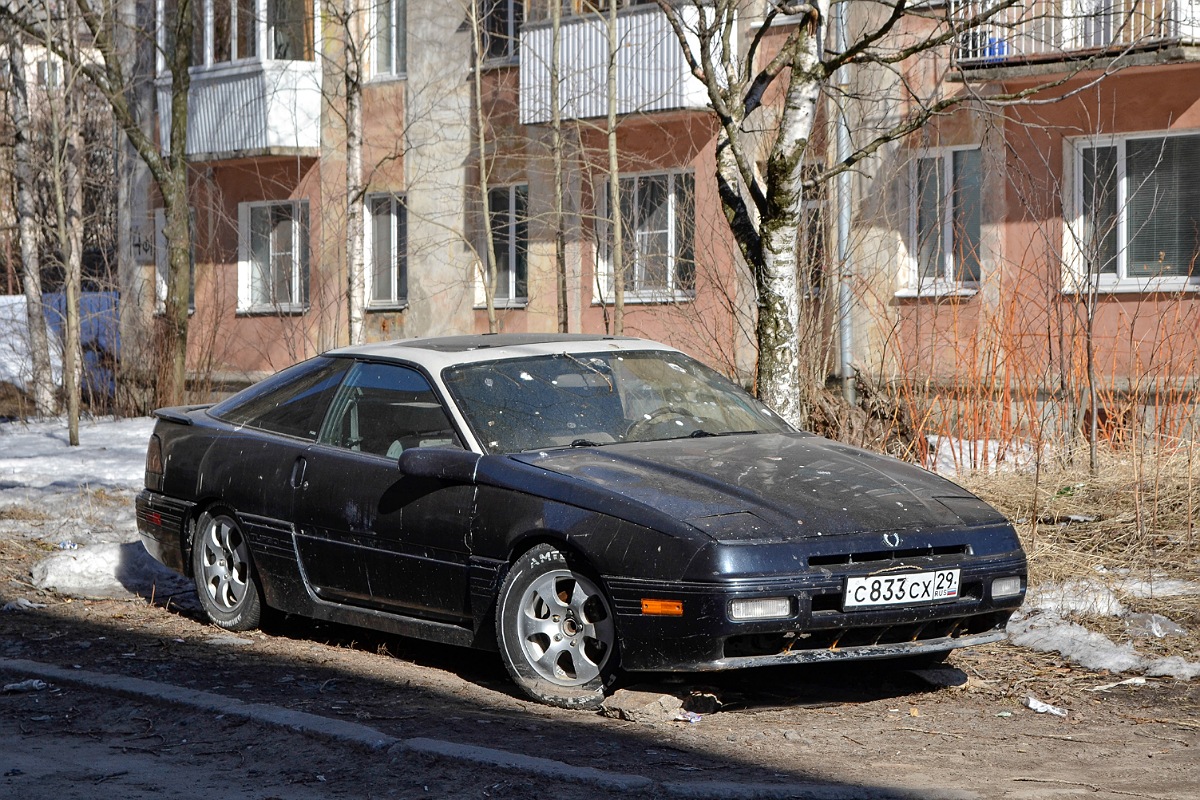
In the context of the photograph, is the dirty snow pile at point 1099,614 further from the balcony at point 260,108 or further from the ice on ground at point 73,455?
the balcony at point 260,108

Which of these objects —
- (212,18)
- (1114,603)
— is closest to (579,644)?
(1114,603)

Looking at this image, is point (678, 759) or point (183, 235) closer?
point (678, 759)

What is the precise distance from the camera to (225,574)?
296 inches

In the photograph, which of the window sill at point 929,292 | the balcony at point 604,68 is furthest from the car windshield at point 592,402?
the balcony at point 604,68

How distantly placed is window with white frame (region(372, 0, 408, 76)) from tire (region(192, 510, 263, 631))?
16.1 metres

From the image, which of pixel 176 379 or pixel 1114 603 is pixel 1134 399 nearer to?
pixel 1114 603

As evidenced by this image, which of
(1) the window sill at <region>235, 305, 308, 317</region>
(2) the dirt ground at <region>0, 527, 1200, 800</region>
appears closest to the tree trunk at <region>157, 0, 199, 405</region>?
(1) the window sill at <region>235, 305, 308, 317</region>

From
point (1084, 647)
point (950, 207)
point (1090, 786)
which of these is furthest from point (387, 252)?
point (1090, 786)

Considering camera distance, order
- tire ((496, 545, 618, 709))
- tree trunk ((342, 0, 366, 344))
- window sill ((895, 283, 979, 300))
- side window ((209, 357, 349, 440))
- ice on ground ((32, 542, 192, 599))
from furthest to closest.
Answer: tree trunk ((342, 0, 366, 344)) < window sill ((895, 283, 979, 300)) < ice on ground ((32, 542, 192, 599)) < side window ((209, 357, 349, 440)) < tire ((496, 545, 618, 709))

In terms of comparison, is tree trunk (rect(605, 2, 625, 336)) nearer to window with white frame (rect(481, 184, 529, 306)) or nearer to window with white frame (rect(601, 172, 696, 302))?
window with white frame (rect(601, 172, 696, 302))

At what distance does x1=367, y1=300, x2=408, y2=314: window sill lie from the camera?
75.2 ft

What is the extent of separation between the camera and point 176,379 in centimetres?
2039

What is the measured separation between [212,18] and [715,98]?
17.1m

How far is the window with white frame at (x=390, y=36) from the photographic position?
2281cm
